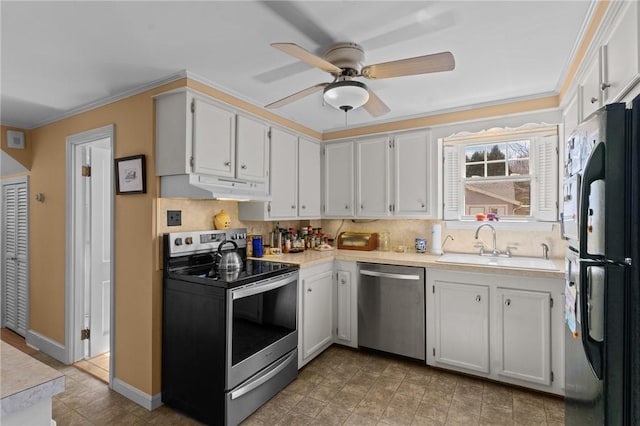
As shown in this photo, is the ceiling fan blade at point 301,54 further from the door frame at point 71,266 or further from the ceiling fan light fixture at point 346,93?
the door frame at point 71,266

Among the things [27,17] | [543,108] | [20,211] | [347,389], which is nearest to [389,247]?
[347,389]

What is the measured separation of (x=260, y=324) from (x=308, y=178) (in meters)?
1.74

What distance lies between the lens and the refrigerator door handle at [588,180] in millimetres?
1086

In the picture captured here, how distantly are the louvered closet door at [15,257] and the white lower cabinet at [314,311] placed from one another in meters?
3.11

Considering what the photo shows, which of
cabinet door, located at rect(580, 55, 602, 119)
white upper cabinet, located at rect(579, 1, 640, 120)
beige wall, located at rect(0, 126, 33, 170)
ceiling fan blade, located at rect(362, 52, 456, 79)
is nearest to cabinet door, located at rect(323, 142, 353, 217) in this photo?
ceiling fan blade, located at rect(362, 52, 456, 79)

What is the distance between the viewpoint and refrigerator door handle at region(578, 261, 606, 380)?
109cm

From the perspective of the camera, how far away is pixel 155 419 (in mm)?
2148

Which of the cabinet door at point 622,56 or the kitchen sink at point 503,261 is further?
the kitchen sink at point 503,261

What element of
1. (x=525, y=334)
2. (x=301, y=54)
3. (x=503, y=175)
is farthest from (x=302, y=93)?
(x=525, y=334)

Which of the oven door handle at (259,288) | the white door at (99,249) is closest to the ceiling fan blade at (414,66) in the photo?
the oven door handle at (259,288)

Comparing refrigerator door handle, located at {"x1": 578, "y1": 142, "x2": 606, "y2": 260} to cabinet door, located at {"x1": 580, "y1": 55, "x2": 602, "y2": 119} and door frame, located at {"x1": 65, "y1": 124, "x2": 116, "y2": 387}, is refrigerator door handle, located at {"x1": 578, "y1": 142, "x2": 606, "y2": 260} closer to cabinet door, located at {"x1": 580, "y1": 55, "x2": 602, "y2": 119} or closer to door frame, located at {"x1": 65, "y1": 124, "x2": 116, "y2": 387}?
cabinet door, located at {"x1": 580, "y1": 55, "x2": 602, "y2": 119}

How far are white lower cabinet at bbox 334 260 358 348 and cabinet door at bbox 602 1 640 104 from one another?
224 cm

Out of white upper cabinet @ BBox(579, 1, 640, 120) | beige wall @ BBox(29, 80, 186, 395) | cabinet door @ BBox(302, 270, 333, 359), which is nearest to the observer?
white upper cabinet @ BBox(579, 1, 640, 120)

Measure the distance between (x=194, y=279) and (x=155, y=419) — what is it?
1005mm
